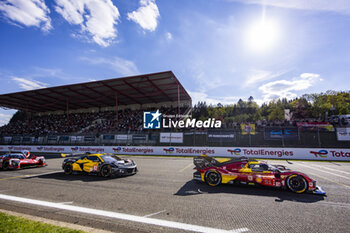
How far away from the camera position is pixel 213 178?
727 cm

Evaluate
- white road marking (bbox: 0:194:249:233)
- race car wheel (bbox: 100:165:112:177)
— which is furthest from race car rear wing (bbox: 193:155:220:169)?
race car wheel (bbox: 100:165:112:177)

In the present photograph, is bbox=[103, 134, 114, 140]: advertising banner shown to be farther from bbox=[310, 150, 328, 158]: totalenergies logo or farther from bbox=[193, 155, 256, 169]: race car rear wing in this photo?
bbox=[310, 150, 328, 158]: totalenergies logo

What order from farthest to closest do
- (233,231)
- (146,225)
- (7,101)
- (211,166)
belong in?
(7,101), (211,166), (146,225), (233,231)

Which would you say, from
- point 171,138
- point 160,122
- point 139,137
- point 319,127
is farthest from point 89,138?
point 319,127

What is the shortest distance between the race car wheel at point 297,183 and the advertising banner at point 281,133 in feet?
41.7

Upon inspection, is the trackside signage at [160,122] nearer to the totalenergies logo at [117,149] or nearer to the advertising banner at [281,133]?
the totalenergies logo at [117,149]

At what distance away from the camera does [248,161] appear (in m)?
7.06

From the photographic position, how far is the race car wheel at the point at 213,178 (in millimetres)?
7199

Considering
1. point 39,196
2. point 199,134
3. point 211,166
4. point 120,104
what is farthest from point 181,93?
point 39,196

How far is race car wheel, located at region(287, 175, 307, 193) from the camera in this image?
243 inches

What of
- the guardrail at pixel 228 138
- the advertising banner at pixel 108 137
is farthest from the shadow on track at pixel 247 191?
the advertising banner at pixel 108 137

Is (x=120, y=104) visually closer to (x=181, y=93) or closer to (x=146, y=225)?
(x=181, y=93)

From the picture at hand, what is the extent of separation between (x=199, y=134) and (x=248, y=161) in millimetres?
12507

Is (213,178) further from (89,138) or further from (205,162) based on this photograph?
(89,138)
